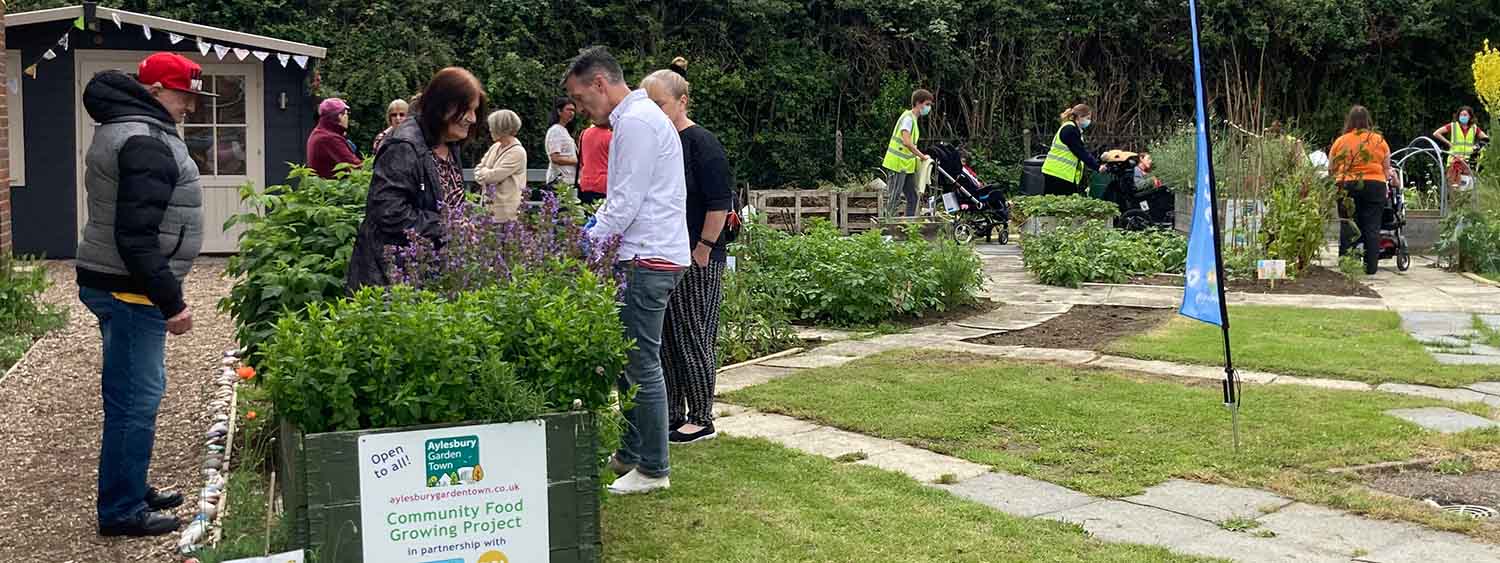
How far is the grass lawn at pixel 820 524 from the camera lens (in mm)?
4781

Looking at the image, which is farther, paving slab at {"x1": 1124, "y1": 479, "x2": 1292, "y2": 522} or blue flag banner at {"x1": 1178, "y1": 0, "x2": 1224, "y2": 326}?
blue flag banner at {"x1": 1178, "y1": 0, "x2": 1224, "y2": 326}

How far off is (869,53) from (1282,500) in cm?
1628

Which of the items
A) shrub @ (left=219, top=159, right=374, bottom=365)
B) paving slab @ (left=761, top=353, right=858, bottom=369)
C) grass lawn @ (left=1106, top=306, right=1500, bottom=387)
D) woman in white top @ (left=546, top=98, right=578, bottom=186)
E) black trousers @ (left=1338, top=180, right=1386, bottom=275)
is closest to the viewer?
shrub @ (left=219, top=159, right=374, bottom=365)

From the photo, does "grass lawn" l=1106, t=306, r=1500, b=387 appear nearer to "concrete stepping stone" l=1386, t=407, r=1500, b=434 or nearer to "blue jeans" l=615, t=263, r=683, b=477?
"concrete stepping stone" l=1386, t=407, r=1500, b=434

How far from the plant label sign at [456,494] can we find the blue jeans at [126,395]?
1.37m

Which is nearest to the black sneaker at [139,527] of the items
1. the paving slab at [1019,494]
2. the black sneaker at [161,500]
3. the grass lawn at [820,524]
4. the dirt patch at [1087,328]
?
the black sneaker at [161,500]

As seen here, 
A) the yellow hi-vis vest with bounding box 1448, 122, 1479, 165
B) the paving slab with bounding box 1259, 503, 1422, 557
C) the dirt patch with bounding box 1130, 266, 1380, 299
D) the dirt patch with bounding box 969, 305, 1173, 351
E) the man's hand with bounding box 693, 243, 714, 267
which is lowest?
the paving slab with bounding box 1259, 503, 1422, 557

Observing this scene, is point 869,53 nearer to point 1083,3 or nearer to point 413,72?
point 1083,3

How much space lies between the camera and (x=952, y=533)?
16.4ft

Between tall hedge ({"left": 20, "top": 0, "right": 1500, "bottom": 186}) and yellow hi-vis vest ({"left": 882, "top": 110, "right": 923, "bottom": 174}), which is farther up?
tall hedge ({"left": 20, "top": 0, "right": 1500, "bottom": 186})

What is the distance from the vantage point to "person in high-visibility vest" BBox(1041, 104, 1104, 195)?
17.0m

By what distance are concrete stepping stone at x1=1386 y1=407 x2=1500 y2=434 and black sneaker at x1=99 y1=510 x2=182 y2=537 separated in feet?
17.4

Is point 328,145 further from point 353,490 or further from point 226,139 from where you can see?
point 353,490

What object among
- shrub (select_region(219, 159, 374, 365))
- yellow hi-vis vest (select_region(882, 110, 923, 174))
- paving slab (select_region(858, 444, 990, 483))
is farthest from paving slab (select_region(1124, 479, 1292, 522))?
Answer: yellow hi-vis vest (select_region(882, 110, 923, 174))
